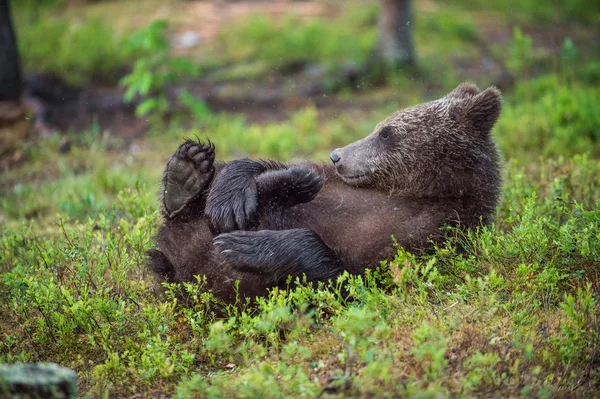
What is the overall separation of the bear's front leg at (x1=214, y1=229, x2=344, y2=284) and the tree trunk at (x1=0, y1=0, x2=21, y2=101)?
6789mm

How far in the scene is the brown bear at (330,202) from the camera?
4.66 meters

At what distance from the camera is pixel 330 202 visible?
5.26 metres

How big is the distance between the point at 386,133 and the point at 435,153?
1.72 feet

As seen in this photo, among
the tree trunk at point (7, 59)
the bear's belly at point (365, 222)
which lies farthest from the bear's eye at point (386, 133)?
the tree trunk at point (7, 59)

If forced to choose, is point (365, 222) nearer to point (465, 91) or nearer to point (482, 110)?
point (482, 110)

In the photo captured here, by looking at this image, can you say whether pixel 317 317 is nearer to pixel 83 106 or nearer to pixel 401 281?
pixel 401 281

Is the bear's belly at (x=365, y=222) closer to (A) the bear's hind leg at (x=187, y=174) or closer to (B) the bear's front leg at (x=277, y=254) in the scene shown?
(B) the bear's front leg at (x=277, y=254)

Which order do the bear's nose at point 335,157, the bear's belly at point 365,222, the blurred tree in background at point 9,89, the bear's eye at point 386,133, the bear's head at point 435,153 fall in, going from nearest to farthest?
the bear's belly at point 365,222
the bear's head at point 435,153
the bear's nose at point 335,157
the bear's eye at point 386,133
the blurred tree in background at point 9,89

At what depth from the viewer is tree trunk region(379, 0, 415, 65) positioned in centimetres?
1252

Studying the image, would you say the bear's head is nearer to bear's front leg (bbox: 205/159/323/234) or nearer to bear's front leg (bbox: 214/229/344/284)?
bear's front leg (bbox: 205/159/323/234)

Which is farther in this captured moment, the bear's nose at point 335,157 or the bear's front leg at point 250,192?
the bear's nose at point 335,157

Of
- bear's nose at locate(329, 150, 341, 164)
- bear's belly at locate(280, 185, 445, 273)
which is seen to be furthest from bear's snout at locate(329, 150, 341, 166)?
bear's belly at locate(280, 185, 445, 273)

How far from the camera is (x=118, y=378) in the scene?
4078 millimetres

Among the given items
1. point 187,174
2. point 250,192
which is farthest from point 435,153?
point 187,174
